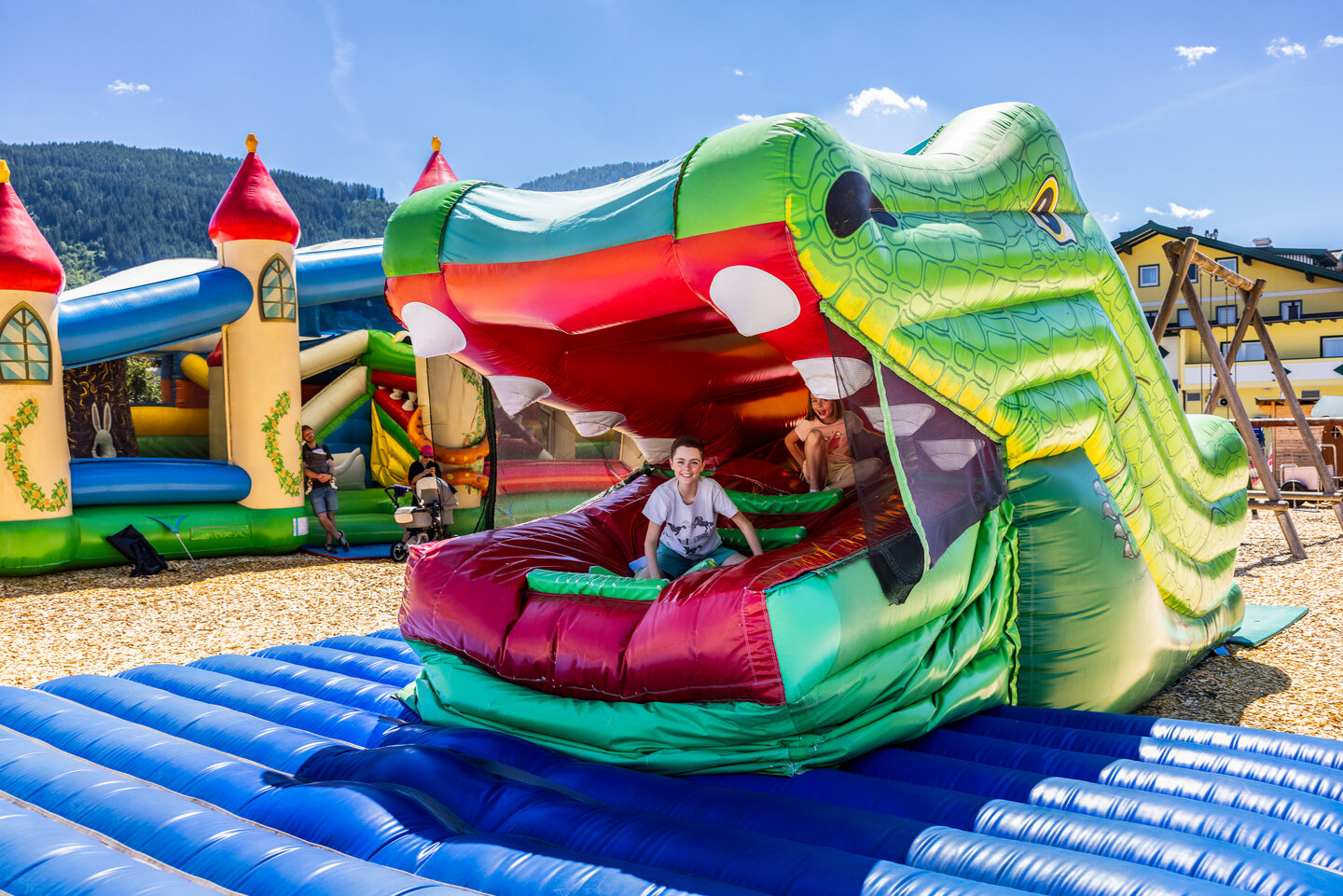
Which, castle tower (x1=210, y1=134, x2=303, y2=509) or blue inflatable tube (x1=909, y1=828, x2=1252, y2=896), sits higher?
castle tower (x1=210, y1=134, x2=303, y2=509)

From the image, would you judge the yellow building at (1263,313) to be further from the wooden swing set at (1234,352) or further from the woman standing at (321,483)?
the woman standing at (321,483)

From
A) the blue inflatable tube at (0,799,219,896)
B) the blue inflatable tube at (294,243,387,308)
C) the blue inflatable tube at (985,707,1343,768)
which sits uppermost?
the blue inflatable tube at (294,243,387,308)

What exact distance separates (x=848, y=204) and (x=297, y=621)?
15.1ft

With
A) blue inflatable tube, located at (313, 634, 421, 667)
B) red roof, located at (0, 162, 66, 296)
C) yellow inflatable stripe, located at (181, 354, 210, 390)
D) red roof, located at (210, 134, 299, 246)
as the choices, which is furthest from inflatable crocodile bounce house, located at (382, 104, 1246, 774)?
yellow inflatable stripe, located at (181, 354, 210, 390)

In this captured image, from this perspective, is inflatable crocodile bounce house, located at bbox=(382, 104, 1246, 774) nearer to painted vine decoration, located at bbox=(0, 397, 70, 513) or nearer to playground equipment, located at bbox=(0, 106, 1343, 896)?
playground equipment, located at bbox=(0, 106, 1343, 896)

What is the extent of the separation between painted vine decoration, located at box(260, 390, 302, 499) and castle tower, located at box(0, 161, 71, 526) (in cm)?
148

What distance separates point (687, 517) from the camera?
121 inches

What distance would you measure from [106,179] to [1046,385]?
190ft

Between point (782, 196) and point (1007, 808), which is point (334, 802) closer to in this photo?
point (1007, 808)

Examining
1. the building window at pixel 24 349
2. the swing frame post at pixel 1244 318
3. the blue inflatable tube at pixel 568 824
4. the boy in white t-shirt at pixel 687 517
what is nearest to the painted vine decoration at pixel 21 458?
the building window at pixel 24 349

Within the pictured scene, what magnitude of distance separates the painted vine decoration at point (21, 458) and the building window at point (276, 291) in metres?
1.85

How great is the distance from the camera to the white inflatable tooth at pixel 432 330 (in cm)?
284

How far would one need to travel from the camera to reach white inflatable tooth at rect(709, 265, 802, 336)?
86.4 inches

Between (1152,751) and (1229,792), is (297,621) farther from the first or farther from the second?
(1229,792)
